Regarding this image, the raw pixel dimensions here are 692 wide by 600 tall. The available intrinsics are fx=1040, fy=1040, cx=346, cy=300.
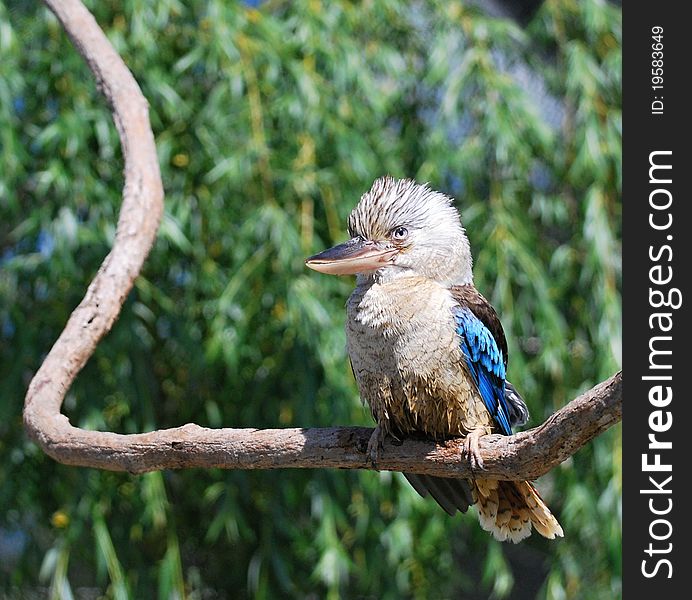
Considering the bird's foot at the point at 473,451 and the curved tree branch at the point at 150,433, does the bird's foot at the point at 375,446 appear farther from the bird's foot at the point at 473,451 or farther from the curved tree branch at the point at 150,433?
the bird's foot at the point at 473,451

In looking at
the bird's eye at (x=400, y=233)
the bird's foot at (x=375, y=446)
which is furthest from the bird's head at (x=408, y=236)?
the bird's foot at (x=375, y=446)

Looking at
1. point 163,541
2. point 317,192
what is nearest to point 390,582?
point 163,541

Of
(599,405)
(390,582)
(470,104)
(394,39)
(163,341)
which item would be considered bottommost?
(390,582)

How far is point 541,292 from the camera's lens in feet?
8.66

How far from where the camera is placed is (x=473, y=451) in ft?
5.01

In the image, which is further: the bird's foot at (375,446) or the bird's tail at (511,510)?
the bird's tail at (511,510)

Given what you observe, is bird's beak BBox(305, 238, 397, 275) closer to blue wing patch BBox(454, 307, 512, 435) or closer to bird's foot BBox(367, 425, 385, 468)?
blue wing patch BBox(454, 307, 512, 435)

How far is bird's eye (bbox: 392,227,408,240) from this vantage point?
1.72m

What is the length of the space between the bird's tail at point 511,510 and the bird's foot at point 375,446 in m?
0.20

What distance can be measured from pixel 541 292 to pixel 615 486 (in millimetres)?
511

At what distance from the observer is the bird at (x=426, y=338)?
5.44 ft
